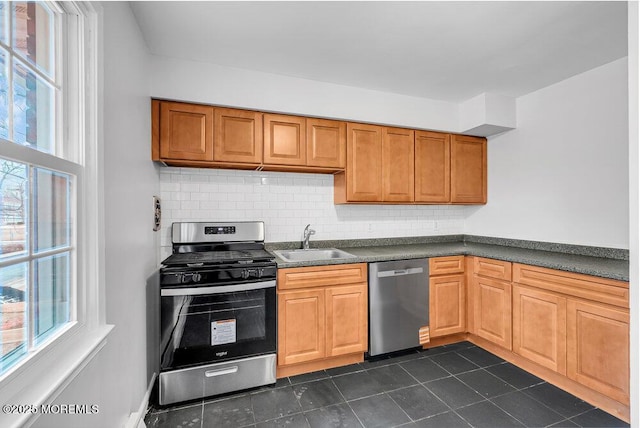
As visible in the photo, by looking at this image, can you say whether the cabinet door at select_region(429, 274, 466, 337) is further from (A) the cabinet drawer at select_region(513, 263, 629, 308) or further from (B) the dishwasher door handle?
(A) the cabinet drawer at select_region(513, 263, 629, 308)

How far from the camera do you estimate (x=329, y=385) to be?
7.10ft

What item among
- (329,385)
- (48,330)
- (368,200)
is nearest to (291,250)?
(368,200)

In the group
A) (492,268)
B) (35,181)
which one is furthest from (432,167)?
(35,181)

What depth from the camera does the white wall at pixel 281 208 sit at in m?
2.51

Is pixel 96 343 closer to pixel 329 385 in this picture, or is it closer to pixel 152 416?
pixel 152 416

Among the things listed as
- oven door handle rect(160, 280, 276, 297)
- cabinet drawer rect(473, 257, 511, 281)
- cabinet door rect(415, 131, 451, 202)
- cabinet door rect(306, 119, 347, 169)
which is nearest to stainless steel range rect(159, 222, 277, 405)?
oven door handle rect(160, 280, 276, 297)

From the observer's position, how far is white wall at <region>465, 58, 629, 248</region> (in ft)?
7.37

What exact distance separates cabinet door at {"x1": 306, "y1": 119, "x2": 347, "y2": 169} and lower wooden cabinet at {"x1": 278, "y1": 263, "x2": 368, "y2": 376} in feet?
3.14

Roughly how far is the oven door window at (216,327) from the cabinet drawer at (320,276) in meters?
0.14

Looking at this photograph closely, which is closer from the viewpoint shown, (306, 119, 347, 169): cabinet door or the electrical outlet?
the electrical outlet

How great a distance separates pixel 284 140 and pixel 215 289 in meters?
1.33

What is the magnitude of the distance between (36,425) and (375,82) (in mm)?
2848

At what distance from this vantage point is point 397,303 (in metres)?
2.54

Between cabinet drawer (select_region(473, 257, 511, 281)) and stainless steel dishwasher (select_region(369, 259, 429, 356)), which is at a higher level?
cabinet drawer (select_region(473, 257, 511, 281))
